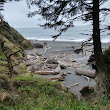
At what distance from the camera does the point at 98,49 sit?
43.0 feet

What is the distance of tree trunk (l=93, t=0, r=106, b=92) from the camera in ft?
41.9

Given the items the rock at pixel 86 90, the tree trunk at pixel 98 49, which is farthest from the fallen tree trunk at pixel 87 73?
the tree trunk at pixel 98 49

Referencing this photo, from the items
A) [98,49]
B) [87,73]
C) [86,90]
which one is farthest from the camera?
[87,73]

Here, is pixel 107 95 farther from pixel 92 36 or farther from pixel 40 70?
pixel 40 70

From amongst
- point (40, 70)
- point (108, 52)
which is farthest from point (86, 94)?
point (40, 70)

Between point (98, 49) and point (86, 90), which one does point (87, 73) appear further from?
point (98, 49)

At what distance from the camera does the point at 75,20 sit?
13.4 m

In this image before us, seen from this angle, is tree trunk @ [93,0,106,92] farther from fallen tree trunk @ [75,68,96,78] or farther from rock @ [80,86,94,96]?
fallen tree trunk @ [75,68,96,78]

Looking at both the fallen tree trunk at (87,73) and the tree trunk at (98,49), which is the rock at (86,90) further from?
the fallen tree trunk at (87,73)

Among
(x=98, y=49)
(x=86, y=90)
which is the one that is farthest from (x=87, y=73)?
(x=98, y=49)

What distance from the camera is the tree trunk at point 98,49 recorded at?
12766 mm

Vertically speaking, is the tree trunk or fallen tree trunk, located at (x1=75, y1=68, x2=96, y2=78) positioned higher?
the tree trunk

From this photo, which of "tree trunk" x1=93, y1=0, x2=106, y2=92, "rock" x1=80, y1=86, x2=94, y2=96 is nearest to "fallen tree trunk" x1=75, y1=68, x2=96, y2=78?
"rock" x1=80, y1=86, x2=94, y2=96

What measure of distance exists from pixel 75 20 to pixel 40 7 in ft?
5.40
